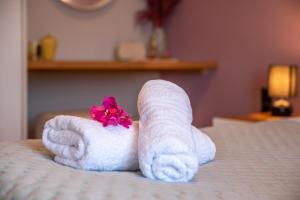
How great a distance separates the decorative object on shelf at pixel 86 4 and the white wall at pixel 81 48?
0.04 m

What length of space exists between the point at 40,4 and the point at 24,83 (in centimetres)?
70

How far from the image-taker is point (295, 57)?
2.85 metres

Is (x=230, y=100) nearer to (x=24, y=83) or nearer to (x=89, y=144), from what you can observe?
(x=24, y=83)

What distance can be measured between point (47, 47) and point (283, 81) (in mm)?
1441

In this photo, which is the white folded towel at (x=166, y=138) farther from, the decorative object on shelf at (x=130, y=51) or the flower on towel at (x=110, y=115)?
the decorative object on shelf at (x=130, y=51)

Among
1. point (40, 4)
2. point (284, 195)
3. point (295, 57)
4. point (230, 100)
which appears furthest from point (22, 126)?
point (284, 195)

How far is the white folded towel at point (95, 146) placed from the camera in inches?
46.0

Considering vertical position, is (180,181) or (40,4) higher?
(40,4)

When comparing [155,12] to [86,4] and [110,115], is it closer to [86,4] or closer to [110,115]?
[86,4]

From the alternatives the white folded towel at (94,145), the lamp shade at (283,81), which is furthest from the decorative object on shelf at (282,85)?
the white folded towel at (94,145)

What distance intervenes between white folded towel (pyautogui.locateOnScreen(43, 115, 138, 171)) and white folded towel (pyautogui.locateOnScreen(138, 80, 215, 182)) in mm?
46

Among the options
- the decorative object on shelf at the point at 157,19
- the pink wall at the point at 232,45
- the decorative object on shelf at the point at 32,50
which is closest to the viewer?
the pink wall at the point at 232,45

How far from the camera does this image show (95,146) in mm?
1162

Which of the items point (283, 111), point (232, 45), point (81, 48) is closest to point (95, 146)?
point (283, 111)
